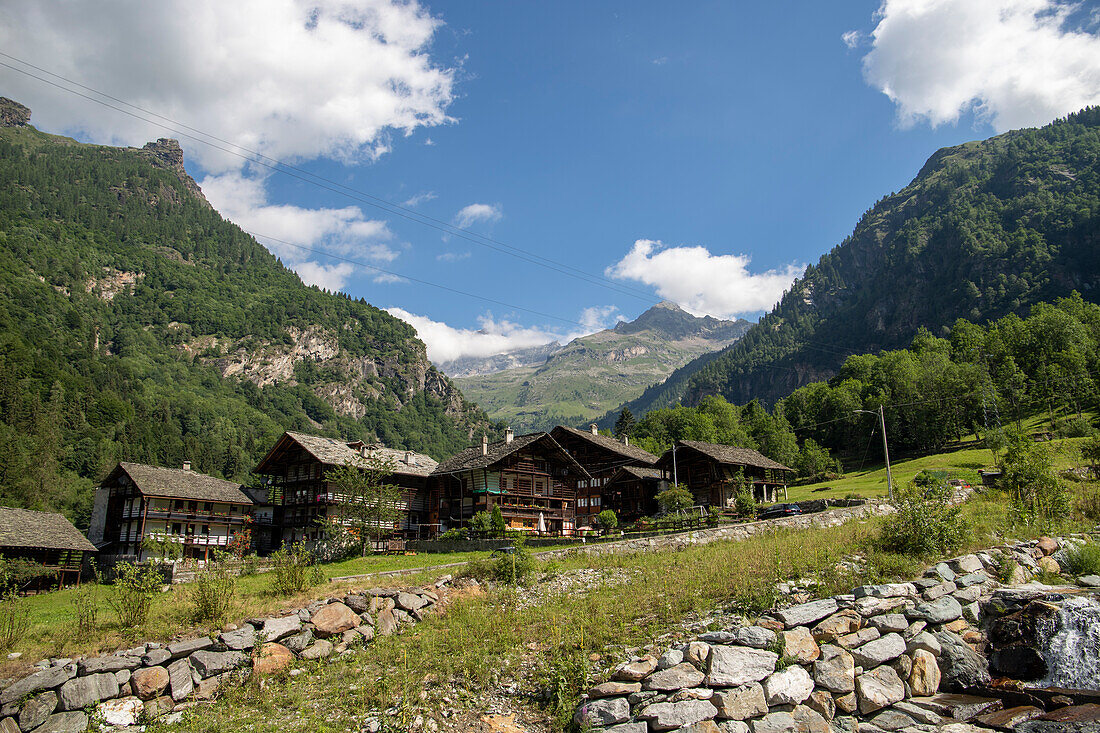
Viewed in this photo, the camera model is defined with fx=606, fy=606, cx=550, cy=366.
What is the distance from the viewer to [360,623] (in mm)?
18859

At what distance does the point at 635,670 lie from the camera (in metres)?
12.7

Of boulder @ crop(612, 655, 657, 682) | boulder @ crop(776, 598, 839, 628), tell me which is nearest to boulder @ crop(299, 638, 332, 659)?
boulder @ crop(612, 655, 657, 682)

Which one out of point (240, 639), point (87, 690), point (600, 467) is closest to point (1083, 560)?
point (240, 639)

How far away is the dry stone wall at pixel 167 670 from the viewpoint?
13352mm

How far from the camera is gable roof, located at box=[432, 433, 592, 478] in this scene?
5553 centimetres

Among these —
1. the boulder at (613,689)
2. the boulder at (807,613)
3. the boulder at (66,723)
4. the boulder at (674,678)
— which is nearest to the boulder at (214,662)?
the boulder at (66,723)

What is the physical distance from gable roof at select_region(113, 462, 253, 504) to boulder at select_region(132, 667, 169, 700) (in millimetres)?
47137

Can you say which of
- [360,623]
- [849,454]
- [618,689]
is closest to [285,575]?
[360,623]

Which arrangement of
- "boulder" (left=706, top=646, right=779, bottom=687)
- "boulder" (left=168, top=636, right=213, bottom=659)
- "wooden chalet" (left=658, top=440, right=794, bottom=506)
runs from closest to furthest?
"boulder" (left=706, top=646, right=779, bottom=687) < "boulder" (left=168, top=636, right=213, bottom=659) < "wooden chalet" (left=658, top=440, right=794, bottom=506)

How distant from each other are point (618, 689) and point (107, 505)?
2515 inches

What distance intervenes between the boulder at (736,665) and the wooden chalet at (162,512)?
174ft

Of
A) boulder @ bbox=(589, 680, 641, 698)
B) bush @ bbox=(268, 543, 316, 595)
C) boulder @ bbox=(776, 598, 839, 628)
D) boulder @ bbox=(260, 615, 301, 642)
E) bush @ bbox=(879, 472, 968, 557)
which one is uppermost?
bush @ bbox=(879, 472, 968, 557)

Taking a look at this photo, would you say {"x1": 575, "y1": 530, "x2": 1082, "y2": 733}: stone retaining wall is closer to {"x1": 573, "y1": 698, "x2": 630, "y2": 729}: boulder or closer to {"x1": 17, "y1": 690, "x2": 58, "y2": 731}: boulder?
{"x1": 573, "y1": 698, "x2": 630, "y2": 729}: boulder

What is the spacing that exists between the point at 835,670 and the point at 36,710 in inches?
678
